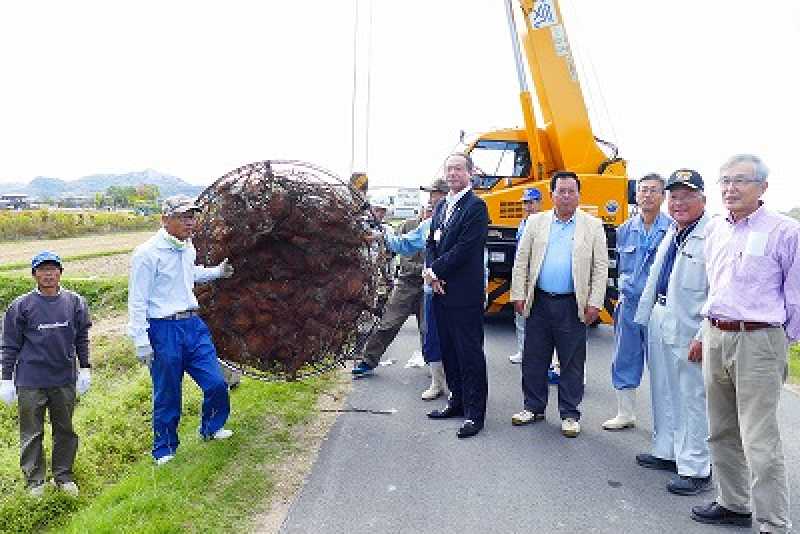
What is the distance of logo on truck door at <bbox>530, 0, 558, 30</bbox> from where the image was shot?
9.41 metres

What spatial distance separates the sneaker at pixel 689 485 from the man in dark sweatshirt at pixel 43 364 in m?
4.32

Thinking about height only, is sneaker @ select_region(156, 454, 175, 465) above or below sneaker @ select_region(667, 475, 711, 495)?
below

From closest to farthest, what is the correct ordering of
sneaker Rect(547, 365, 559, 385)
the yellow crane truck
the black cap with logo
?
1. the black cap with logo
2. sneaker Rect(547, 365, 559, 385)
3. the yellow crane truck

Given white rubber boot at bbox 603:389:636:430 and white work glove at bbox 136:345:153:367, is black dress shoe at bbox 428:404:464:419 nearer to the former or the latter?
white rubber boot at bbox 603:389:636:430

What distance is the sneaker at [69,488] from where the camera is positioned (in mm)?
4706

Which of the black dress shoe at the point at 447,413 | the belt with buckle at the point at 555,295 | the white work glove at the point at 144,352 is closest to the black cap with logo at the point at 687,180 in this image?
the belt with buckle at the point at 555,295

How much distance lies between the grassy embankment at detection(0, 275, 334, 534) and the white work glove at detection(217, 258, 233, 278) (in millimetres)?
1315

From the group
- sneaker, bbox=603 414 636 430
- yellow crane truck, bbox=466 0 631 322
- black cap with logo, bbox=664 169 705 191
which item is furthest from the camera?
yellow crane truck, bbox=466 0 631 322

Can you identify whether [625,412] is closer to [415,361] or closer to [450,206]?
[450,206]

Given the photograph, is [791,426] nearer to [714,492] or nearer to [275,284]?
[714,492]

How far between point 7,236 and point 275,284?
3594 centimetres

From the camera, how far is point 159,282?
4.61 metres

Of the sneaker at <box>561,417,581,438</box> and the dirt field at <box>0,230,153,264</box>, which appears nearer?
the sneaker at <box>561,417,581,438</box>

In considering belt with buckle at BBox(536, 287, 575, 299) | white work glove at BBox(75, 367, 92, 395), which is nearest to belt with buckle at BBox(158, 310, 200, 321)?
white work glove at BBox(75, 367, 92, 395)
